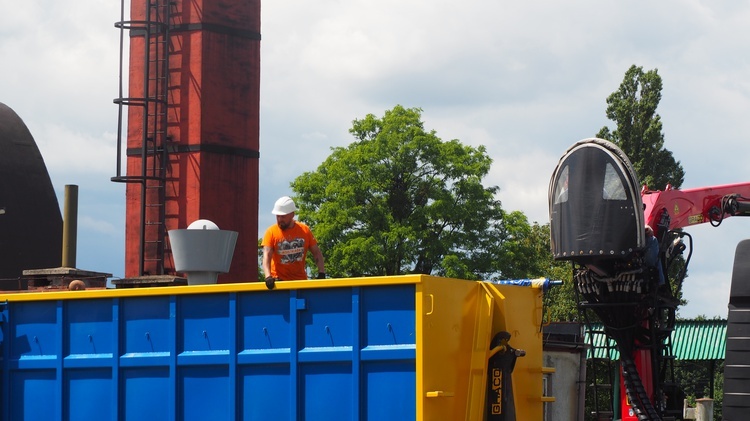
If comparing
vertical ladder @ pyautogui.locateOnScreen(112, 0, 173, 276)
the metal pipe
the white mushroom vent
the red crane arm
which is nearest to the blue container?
the white mushroom vent

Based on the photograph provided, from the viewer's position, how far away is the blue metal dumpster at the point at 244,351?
370 inches

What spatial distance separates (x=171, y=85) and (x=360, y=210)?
19702 millimetres

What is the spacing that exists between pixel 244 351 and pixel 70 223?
16979 millimetres

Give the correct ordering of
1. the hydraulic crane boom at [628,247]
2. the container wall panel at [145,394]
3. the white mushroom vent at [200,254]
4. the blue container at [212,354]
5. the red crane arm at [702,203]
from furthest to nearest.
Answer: the red crane arm at [702,203] < the hydraulic crane boom at [628,247] < the white mushroom vent at [200,254] < the container wall panel at [145,394] < the blue container at [212,354]

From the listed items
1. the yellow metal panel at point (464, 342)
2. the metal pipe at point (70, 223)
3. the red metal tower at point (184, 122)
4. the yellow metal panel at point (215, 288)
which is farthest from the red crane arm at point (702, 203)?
the metal pipe at point (70, 223)

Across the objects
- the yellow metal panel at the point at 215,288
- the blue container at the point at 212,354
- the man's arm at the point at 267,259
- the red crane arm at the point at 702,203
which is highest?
the red crane arm at the point at 702,203

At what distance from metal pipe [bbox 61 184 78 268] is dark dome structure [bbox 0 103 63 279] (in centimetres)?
303

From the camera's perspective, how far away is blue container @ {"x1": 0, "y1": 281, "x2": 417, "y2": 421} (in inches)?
376

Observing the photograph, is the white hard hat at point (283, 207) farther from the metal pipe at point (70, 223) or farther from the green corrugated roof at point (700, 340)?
the green corrugated roof at point (700, 340)

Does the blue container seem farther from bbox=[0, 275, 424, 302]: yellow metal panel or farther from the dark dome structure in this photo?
the dark dome structure

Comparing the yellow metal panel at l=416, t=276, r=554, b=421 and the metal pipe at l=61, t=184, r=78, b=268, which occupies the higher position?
the metal pipe at l=61, t=184, r=78, b=268

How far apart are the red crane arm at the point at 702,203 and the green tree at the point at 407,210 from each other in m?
27.7

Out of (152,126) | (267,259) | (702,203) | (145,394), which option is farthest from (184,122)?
(145,394)

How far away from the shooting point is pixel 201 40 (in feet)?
91.5
